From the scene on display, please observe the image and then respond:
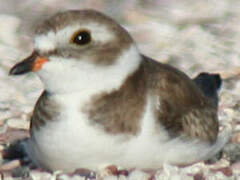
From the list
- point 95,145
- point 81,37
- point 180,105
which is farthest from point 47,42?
point 180,105

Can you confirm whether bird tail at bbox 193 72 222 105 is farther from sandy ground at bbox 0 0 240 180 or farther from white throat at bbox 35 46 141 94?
white throat at bbox 35 46 141 94

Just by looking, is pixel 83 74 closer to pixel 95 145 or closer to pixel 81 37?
pixel 81 37

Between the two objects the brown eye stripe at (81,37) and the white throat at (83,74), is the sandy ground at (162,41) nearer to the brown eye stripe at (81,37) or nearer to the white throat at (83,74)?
the white throat at (83,74)

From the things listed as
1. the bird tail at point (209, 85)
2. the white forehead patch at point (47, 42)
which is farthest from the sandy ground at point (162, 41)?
the white forehead patch at point (47, 42)

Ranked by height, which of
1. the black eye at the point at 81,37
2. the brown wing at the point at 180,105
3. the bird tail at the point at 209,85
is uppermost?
the black eye at the point at 81,37

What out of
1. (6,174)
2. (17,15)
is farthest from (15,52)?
(6,174)

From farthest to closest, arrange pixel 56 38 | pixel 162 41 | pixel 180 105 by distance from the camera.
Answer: pixel 162 41 < pixel 180 105 < pixel 56 38

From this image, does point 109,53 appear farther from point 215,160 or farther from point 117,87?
point 215,160
